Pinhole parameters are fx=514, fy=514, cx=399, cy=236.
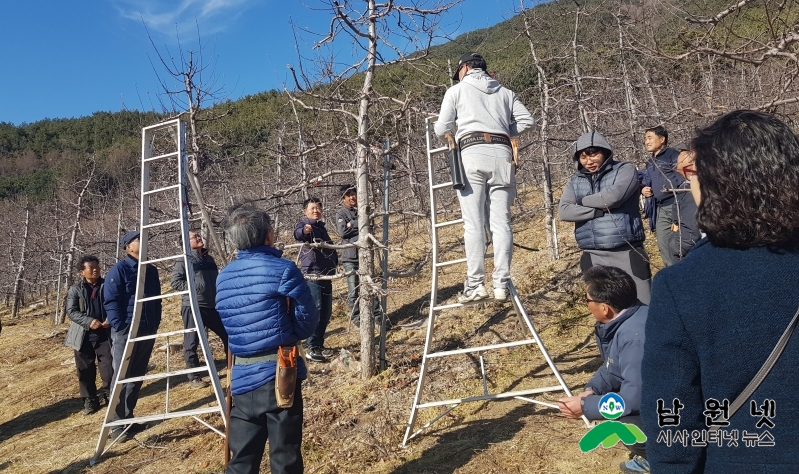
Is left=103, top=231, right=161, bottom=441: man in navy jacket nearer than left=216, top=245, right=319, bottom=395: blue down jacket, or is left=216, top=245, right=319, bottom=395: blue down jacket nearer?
left=216, top=245, right=319, bottom=395: blue down jacket

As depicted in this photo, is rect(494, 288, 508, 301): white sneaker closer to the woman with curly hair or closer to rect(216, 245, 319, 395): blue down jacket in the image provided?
rect(216, 245, 319, 395): blue down jacket

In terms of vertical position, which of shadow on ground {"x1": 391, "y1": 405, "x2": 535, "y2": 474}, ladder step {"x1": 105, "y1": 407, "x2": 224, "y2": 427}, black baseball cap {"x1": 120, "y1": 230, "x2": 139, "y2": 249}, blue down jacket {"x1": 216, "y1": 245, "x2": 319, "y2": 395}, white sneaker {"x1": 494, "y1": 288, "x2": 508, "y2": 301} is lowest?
shadow on ground {"x1": 391, "y1": 405, "x2": 535, "y2": 474}

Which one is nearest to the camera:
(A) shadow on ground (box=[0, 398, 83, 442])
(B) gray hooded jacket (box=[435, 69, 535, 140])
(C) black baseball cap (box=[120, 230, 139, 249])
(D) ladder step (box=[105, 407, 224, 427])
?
(B) gray hooded jacket (box=[435, 69, 535, 140])

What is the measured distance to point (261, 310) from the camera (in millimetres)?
2791

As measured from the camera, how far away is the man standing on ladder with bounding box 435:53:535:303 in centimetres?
359

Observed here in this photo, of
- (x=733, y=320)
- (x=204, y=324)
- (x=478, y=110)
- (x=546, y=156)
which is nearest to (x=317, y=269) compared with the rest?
(x=204, y=324)

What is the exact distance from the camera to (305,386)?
5492mm

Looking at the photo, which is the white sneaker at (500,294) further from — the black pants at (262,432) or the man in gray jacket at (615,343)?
the black pants at (262,432)

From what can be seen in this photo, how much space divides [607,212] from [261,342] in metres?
2.62

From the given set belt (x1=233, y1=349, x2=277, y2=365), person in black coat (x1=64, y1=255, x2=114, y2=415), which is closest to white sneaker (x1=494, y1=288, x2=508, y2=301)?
belt (x1=233, y1=349, x2=277, y2=365)

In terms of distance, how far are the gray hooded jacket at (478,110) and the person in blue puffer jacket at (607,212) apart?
2.00 ft

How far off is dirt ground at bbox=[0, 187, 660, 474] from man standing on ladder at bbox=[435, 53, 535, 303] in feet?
3.65

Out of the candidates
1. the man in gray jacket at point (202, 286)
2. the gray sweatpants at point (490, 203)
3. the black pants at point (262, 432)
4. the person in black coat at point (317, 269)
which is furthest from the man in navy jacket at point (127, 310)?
the gray sweatpants at point (490, 203)

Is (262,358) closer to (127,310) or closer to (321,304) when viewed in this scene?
(321,304)
